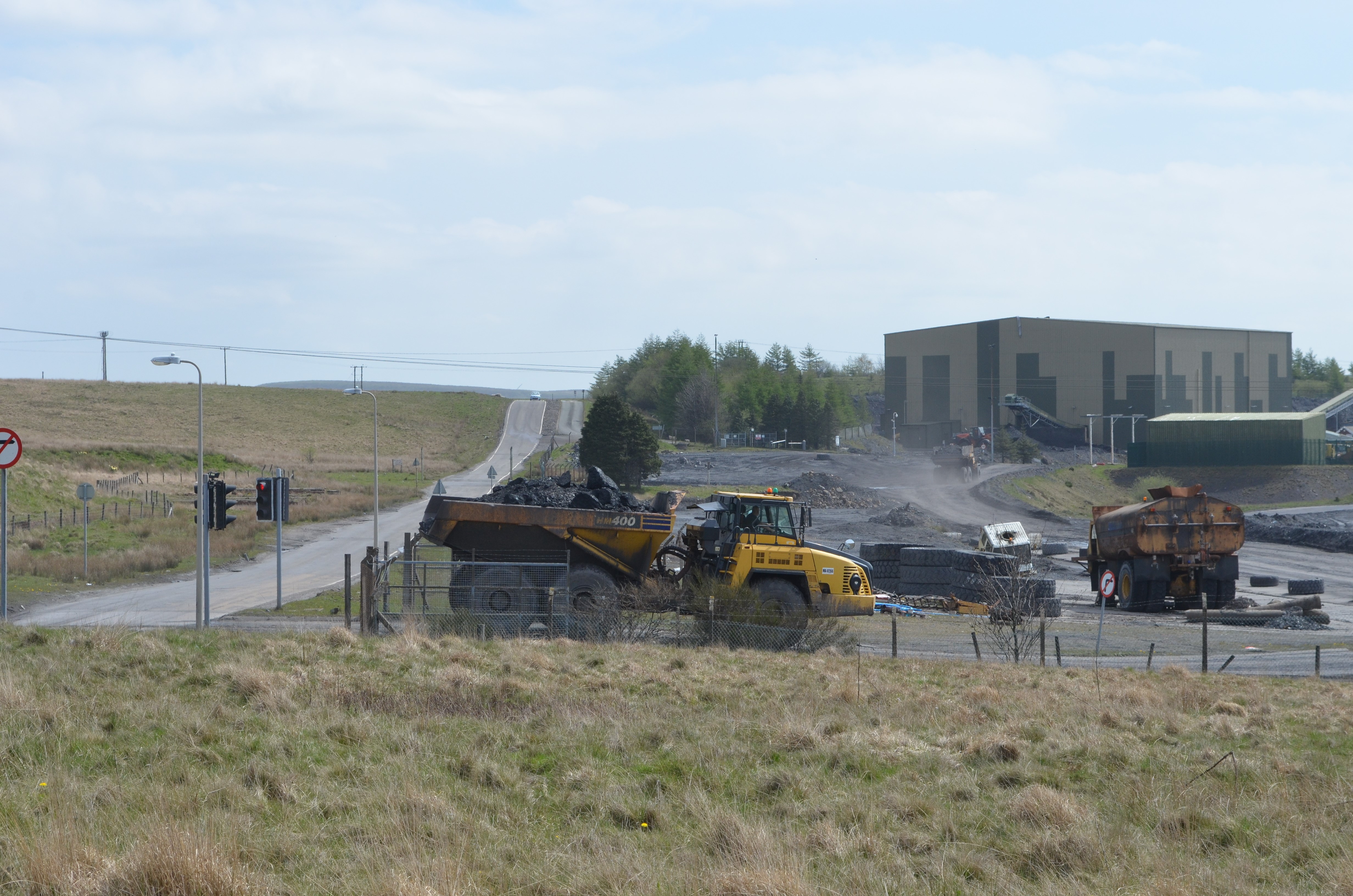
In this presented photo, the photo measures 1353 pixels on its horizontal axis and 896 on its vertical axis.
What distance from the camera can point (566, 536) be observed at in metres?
21.6

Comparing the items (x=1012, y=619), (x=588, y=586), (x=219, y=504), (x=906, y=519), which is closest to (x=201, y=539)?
(x=219, y=504)

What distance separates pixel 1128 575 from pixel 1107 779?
2567 centimetres

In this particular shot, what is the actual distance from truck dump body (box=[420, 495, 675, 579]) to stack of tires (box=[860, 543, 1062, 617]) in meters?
11.4

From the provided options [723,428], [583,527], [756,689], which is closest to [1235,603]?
[583,527]

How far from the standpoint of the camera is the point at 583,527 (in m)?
21.5

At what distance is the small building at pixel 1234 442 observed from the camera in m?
80.4

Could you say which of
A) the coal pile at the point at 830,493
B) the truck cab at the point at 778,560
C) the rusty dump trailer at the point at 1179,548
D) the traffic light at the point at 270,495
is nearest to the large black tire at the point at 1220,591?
the rusty dump trailer at the point at 1179,548

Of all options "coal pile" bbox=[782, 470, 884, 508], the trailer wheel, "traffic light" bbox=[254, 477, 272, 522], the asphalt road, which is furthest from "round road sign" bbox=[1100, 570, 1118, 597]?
"coal pile" bbox=[782, 470, 884, 508]

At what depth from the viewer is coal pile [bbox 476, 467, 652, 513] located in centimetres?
2233

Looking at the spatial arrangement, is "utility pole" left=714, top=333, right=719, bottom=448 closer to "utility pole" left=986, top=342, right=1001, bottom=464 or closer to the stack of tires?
"utility pole" left=986, top=342, right=1001, bottom=464

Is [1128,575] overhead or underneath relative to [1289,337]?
underneath

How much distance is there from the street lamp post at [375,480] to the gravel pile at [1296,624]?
23.2m

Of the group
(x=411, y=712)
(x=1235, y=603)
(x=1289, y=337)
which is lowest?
(x=1235, y=603)

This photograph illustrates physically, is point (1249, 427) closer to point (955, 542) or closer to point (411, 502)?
point (955, 542)
